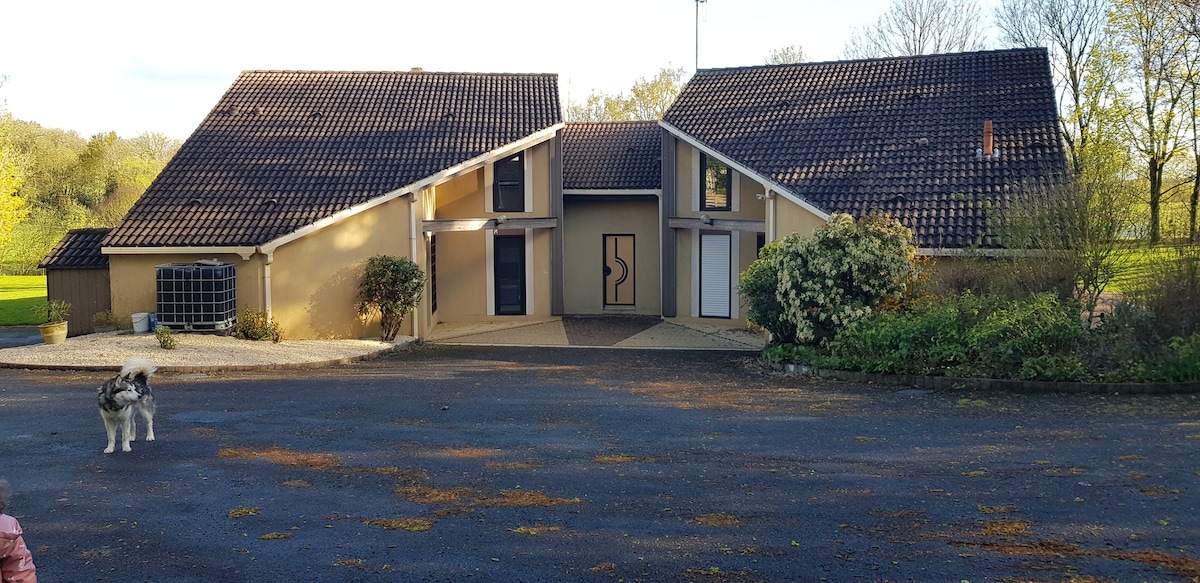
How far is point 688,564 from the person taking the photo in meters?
7.36

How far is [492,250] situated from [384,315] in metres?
4.73

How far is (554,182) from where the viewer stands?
2644 centimetres

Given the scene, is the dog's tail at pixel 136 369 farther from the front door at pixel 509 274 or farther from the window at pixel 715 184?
the window at pixel 715 184

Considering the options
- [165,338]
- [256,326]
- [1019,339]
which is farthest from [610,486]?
[256,326]

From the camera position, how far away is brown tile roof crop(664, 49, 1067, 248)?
21.6m

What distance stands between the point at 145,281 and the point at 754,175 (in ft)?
40.5

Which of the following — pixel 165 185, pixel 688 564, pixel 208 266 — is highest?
pixel 165 185

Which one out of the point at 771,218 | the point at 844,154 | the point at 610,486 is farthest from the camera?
the point at 844,154

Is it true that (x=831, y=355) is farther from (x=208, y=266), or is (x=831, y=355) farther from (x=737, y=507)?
(x=208, y=266)

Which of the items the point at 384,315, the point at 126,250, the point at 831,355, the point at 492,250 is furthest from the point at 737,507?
the point at 492,250

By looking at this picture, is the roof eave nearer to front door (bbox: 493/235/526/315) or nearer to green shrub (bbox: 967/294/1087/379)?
front door (bbox: 493/235/526/315)

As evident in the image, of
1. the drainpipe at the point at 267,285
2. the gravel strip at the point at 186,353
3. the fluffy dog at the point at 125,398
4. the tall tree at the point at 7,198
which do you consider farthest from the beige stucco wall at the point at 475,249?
the tall tree at the point at 7,198

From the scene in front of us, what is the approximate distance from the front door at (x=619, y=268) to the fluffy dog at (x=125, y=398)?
699 inches

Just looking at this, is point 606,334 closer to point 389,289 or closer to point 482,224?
point 482,224
